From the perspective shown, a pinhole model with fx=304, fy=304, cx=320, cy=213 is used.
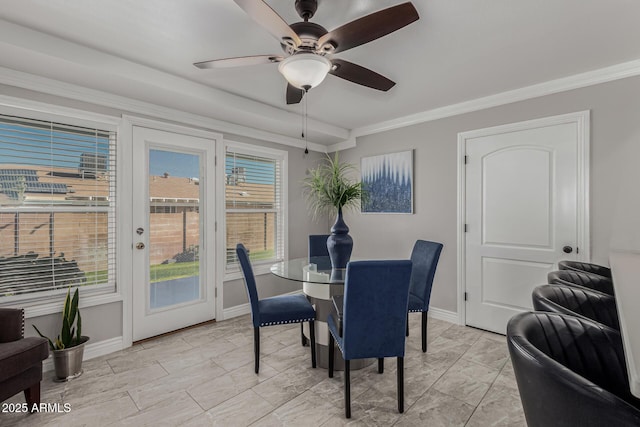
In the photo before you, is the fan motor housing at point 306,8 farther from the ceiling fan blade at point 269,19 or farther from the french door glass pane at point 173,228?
the french door glass pane at point 173,228

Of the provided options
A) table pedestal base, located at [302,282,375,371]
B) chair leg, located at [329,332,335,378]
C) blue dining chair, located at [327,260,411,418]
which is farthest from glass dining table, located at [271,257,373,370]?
blue dining chair, located at [327,260,411,418]

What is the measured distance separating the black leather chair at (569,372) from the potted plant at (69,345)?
2933 mm

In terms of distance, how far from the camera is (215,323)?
3.49 meters

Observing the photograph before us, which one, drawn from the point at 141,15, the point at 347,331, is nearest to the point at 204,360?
the point at 347,331

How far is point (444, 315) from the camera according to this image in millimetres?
3549

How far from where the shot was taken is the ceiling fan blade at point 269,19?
131 cm

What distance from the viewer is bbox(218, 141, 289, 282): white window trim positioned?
3.57m

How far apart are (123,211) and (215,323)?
157 cm

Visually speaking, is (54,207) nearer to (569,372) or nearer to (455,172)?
(569,372)

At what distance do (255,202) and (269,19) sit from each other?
2.75 metres

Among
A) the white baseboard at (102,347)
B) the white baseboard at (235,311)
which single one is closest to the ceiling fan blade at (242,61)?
the white baseboard at (102,347)

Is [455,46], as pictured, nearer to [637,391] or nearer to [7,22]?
[637,391]

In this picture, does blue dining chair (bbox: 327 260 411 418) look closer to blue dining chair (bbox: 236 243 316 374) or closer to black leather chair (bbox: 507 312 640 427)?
blue dining chair (bbox: 236 243 316 374)

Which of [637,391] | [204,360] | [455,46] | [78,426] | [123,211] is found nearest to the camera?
[637,391]
